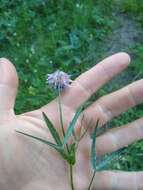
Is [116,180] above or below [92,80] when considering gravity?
below

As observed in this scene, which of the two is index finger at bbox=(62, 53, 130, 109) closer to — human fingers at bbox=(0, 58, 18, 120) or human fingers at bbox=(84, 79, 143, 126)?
human fingers at bbox=(84, 79, 143, 126)

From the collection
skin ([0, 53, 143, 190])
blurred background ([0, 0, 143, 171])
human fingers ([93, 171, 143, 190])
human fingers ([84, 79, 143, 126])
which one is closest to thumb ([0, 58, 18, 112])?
skin ([0, 53, 143, 190])

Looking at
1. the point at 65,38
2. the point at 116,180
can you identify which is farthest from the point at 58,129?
the point at 65,38

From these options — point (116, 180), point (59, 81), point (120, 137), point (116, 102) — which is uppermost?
point (59, 81)

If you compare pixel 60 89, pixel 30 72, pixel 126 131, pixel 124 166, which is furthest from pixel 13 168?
pixel 30 72

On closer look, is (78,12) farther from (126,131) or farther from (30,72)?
(126,131)

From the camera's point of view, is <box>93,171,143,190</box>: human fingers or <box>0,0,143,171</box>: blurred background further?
<box>0,0,143,171</box>: blurred background

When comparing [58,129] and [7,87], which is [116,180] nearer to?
[58,129]
